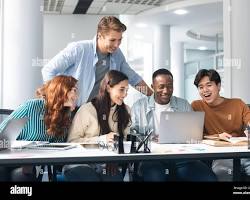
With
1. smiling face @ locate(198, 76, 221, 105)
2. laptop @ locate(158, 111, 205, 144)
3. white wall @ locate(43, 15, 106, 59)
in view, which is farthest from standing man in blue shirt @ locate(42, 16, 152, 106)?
laptop @ locate(158, 111, 205, 144)

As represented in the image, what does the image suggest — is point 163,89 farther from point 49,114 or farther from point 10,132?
point 10,132

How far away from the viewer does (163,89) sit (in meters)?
2.60

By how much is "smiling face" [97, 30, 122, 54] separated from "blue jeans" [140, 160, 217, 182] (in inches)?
51.2

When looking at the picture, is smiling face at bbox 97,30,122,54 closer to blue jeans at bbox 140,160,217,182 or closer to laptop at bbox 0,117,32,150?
blue jeans at bbox 140,160,217,182

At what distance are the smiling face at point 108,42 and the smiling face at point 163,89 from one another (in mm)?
630

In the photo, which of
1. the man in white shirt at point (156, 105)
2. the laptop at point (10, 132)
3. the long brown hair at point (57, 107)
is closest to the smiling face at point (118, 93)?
the man in white shirt at point (156, 105)

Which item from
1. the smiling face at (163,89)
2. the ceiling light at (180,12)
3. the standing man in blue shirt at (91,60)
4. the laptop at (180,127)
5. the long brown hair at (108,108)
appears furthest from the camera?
the ceiling light at (180,12)

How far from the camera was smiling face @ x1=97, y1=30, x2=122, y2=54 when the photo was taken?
3049 mm

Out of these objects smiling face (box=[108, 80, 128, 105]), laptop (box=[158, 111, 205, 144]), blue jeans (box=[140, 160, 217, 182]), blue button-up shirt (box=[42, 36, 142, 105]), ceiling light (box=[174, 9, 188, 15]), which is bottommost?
blue jeans (box=[140, 160, 217, 182])

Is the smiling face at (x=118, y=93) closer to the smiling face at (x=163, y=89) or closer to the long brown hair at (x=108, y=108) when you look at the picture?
the long brown hair at (x=108, y=108)

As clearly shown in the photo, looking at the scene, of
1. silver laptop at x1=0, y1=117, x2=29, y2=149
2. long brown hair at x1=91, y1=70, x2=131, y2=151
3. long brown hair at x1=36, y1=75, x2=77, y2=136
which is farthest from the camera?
long brown hair at x1=91, y1=70, x2=131, y2=151

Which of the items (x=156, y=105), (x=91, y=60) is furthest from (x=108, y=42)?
(x=156, y=105)

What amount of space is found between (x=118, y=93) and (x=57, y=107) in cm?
56

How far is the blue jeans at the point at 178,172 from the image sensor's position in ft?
6.57
